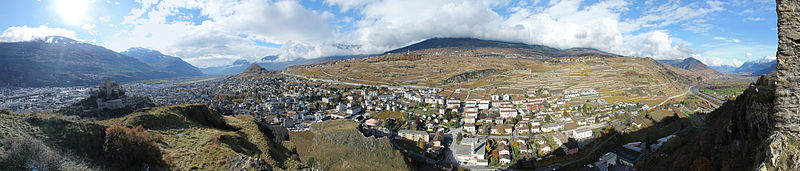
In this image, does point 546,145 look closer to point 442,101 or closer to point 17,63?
point 442,101

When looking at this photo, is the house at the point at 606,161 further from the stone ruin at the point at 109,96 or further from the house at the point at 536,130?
the stone ruin at the point at 109,96

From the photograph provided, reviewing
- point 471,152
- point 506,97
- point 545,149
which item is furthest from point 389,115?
Answer: point 545,149

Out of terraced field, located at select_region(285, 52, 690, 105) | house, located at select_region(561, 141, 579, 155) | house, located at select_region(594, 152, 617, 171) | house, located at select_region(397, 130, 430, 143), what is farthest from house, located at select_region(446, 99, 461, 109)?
house, located at select_region(594, 152, 617, 171)

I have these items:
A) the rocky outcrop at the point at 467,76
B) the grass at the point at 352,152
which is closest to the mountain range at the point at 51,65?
the grass at the point at 352,152

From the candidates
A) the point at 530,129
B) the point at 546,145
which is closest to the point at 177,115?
the point at 546,145

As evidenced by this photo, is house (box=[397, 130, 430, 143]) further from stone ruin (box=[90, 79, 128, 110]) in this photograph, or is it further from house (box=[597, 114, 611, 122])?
stone ruin (box=[90, 79, 128, 110])

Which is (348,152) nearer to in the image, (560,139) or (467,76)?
(560,139)
